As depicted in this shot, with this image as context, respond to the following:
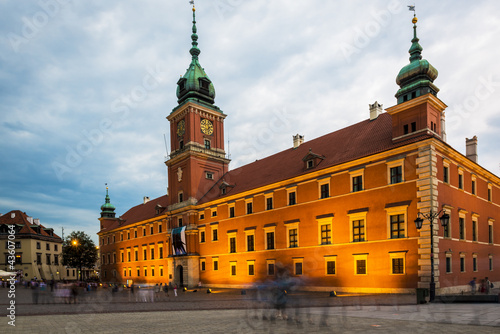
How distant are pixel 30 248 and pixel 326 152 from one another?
59604 millimetres

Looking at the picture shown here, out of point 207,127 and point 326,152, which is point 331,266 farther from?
point 207,127

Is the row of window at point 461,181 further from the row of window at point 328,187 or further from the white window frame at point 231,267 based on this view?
the white window frame at point 231,267

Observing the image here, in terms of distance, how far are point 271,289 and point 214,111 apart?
129ft

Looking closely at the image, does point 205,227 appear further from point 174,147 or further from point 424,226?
point 424,226

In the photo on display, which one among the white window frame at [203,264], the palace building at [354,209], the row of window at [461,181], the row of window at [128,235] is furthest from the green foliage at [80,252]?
the row of window at [461,181]

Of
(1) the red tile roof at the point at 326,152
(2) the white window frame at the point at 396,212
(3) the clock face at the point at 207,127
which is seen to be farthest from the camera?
(3) the clock face at the point at 207,127

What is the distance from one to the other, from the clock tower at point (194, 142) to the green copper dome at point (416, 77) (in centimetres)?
2671

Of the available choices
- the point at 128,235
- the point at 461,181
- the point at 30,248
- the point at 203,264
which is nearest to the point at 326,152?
the point at 461,181

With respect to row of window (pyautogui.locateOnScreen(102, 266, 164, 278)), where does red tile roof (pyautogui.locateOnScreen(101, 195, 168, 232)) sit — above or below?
above

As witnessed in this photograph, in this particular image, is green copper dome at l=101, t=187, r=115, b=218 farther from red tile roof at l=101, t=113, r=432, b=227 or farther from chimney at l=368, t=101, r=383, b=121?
chimney at l=368, t=101, r=383, b=121

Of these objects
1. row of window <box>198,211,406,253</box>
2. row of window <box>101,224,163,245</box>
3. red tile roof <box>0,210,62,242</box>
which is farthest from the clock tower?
red tile roof <box>0,210,62,242</box>

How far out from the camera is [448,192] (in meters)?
24.9

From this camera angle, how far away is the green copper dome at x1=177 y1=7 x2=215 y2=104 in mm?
48531

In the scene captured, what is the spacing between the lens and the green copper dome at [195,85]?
4853cm
